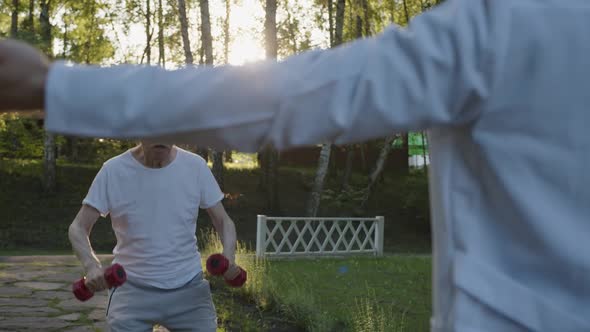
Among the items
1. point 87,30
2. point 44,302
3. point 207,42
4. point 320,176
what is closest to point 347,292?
point 44,302

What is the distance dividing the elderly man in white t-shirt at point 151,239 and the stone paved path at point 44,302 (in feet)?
9.90

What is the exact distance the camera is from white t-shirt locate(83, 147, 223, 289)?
4.02 meters

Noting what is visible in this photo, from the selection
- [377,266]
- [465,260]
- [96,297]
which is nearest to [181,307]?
[465,260]

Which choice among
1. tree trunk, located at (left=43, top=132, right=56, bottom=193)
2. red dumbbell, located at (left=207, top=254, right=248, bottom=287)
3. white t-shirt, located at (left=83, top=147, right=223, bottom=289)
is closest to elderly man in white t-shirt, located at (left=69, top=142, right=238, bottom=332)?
white t-shirt, located at (left=83, top=147, right=223, bottom=289)

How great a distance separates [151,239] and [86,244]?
0.33 meters

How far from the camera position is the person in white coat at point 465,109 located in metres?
1.09

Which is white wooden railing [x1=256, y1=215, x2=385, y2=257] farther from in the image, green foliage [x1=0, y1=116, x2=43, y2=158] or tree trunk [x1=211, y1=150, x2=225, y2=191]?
green foliage [x1=0, y1=116, x2=43, y2=158]

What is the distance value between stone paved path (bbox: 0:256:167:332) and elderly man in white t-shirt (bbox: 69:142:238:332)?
3016mm

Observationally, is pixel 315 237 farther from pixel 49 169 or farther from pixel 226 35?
pixel 226 35

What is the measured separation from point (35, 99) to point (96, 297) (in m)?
8.45

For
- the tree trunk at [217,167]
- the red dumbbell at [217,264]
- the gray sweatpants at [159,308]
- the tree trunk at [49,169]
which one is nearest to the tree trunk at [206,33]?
the tree trunk at [217,167]

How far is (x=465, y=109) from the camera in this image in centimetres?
113

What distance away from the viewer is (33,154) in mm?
24562

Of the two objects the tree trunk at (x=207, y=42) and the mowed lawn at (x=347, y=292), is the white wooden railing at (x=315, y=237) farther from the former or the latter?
the tree trunk at (x=207, y=42)
